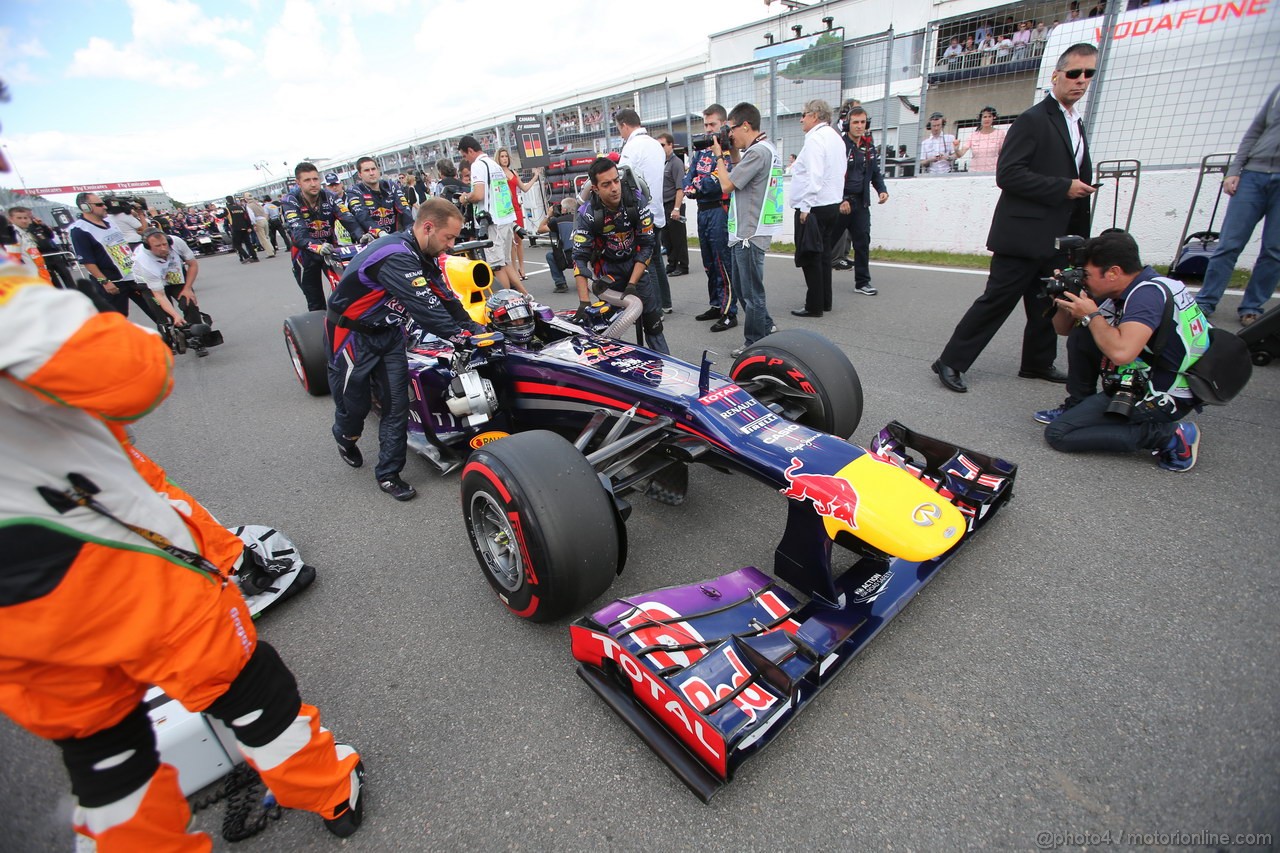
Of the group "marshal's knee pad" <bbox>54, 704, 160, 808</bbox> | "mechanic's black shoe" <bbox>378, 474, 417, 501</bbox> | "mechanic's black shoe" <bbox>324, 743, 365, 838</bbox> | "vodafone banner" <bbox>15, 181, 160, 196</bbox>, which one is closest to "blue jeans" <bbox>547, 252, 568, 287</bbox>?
"mechanic's black shoe" <bbox>378, 474, 417, 501</bbox>

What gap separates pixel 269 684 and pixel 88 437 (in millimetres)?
734

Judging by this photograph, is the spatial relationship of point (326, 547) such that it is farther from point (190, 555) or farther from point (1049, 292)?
point (1049, 292)

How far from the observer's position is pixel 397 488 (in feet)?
11.7

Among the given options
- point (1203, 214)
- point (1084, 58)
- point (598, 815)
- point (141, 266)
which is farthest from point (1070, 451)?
point (141, 266)

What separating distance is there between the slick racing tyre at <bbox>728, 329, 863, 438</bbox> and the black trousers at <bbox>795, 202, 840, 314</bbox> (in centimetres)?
297

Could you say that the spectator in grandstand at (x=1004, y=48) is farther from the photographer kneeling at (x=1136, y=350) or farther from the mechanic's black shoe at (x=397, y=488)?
the mechanic's black shoe at (x=397, y=488)

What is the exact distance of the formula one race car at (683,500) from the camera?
183cm

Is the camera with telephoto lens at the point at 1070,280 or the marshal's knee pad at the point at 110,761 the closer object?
the marshal's knee pad at the point at 110,761

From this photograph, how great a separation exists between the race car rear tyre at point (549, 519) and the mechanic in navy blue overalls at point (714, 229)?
4.02 metres

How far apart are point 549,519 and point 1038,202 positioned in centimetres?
367

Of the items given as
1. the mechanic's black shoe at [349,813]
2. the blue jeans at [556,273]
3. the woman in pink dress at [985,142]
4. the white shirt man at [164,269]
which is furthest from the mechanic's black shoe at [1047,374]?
the white shirt man at [164,269]

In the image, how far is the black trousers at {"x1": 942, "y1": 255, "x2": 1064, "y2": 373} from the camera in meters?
3.90

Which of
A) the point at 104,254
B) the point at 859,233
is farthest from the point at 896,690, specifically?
the point at 104,254

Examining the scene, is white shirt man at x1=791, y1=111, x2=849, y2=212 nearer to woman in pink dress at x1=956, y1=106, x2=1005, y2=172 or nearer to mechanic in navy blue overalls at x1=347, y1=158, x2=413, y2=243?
woman in pink dress at x1=956, y1=106, x2=1005, y2=172
